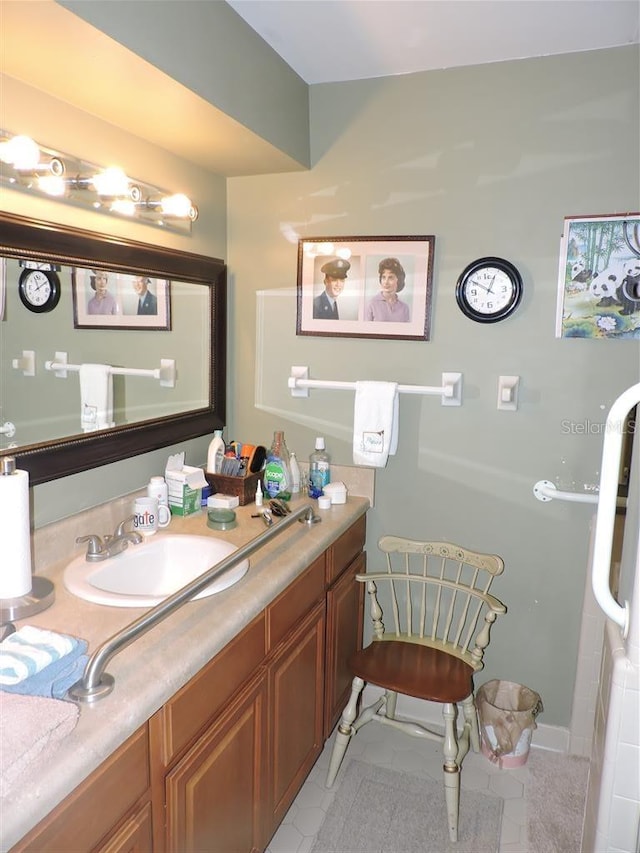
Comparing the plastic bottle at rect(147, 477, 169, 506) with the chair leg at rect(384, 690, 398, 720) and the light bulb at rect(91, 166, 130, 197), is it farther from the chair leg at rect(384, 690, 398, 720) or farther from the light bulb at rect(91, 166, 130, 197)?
the chair leg at rect(384, 690, 398, 720)

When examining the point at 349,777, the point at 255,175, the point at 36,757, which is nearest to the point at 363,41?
the point at 255,175

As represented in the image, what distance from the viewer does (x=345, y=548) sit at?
220 cm

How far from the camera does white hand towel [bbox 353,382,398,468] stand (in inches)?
87.1

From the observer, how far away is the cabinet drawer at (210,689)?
1229mm

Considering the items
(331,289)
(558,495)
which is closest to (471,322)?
(331,289)

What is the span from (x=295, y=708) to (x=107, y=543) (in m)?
0.75

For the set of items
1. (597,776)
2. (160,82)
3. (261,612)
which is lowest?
(597,776)

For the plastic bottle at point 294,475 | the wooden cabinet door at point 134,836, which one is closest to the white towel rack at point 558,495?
the plastic bottle at point 294,475

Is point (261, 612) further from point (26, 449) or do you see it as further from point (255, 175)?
point (255, 175)

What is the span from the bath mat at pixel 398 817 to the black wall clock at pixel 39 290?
5.67ft

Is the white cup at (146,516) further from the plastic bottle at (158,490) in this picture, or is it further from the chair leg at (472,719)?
the chair leg at (472,719)

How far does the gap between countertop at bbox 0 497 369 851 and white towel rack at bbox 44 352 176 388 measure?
0.47 m

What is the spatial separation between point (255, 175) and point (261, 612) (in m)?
1.62

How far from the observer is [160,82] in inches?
59.8
